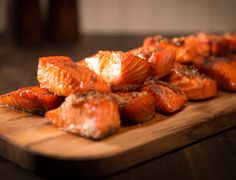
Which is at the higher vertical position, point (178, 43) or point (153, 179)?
point (178, 43)

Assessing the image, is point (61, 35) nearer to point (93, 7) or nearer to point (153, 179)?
point (93, 7)

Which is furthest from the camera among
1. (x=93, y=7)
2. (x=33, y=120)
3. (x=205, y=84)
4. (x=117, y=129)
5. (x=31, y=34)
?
(x=93, y=7)

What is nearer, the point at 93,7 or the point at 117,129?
the point at 117,129

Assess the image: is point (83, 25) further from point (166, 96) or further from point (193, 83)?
point (166, 96)

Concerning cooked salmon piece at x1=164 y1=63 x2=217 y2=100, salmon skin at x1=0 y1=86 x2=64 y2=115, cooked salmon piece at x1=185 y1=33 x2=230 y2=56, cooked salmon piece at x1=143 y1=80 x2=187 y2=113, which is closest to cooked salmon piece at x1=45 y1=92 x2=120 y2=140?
salmon skin at x1=0 y1=86 x2=64 y2=115

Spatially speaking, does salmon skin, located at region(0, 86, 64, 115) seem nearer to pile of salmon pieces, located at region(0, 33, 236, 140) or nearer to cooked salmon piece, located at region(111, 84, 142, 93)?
pile of salmon pieces, located at region(0, 33, 236, 140)

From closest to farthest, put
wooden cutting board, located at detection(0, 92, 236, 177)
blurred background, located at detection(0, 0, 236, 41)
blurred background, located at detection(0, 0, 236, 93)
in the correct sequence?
1. wooden cutting board, located at detection(0, 92, 236, 177)
2. blurred background, located at detection(0, 0, 236, 93)
3. blurred background, located at detection(0, 0, 236, 41)

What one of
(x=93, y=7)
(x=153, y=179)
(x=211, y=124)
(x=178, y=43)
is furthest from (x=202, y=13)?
(x=153, y=179)
